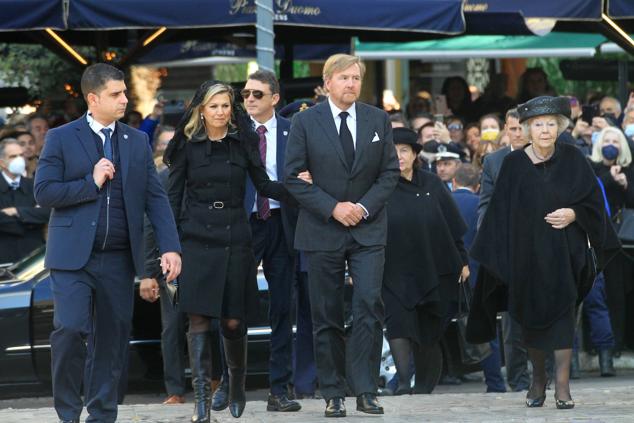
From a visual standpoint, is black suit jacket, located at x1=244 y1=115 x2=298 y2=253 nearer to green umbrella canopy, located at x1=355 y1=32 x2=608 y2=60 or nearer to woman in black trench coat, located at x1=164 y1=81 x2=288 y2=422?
woman in black trench coat, located at x1=164 y1=81 x2=288 y2=422

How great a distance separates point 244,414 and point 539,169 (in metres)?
2.30

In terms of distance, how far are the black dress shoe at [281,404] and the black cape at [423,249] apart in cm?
151

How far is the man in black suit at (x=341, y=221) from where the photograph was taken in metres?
9.06

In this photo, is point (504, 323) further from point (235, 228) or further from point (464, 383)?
point (235, 228)

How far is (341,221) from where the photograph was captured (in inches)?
353

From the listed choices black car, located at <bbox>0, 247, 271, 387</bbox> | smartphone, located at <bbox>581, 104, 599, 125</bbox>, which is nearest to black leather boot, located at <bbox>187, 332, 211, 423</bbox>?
black car, located at <bbox>0, 247, 271, 387</bbox>

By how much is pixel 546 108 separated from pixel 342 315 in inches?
71.0

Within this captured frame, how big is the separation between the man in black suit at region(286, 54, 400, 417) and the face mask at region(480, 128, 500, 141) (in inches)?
220

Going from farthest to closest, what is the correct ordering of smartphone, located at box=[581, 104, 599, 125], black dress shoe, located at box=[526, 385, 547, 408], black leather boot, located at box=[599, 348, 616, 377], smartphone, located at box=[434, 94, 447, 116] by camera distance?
smartphone, located at box=[434, 94, 447, 116] → smartphone, located at box=[581, 104, 599, 125] → black leather boot, located at box=[599, 348, 616, 377] → black dress shoe, located at box=[526, 385, 547, 408]

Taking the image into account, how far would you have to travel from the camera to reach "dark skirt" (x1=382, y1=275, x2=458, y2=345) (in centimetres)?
1094

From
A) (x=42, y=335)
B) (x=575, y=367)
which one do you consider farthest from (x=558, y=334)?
(x=42, y=335)

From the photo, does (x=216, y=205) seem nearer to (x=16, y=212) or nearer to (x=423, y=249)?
(x=423, y=249)

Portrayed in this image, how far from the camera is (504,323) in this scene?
12.3 meters

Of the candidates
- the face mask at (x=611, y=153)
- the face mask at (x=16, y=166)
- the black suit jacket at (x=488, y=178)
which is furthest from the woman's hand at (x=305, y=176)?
the face mask at (x=16, y=166)
